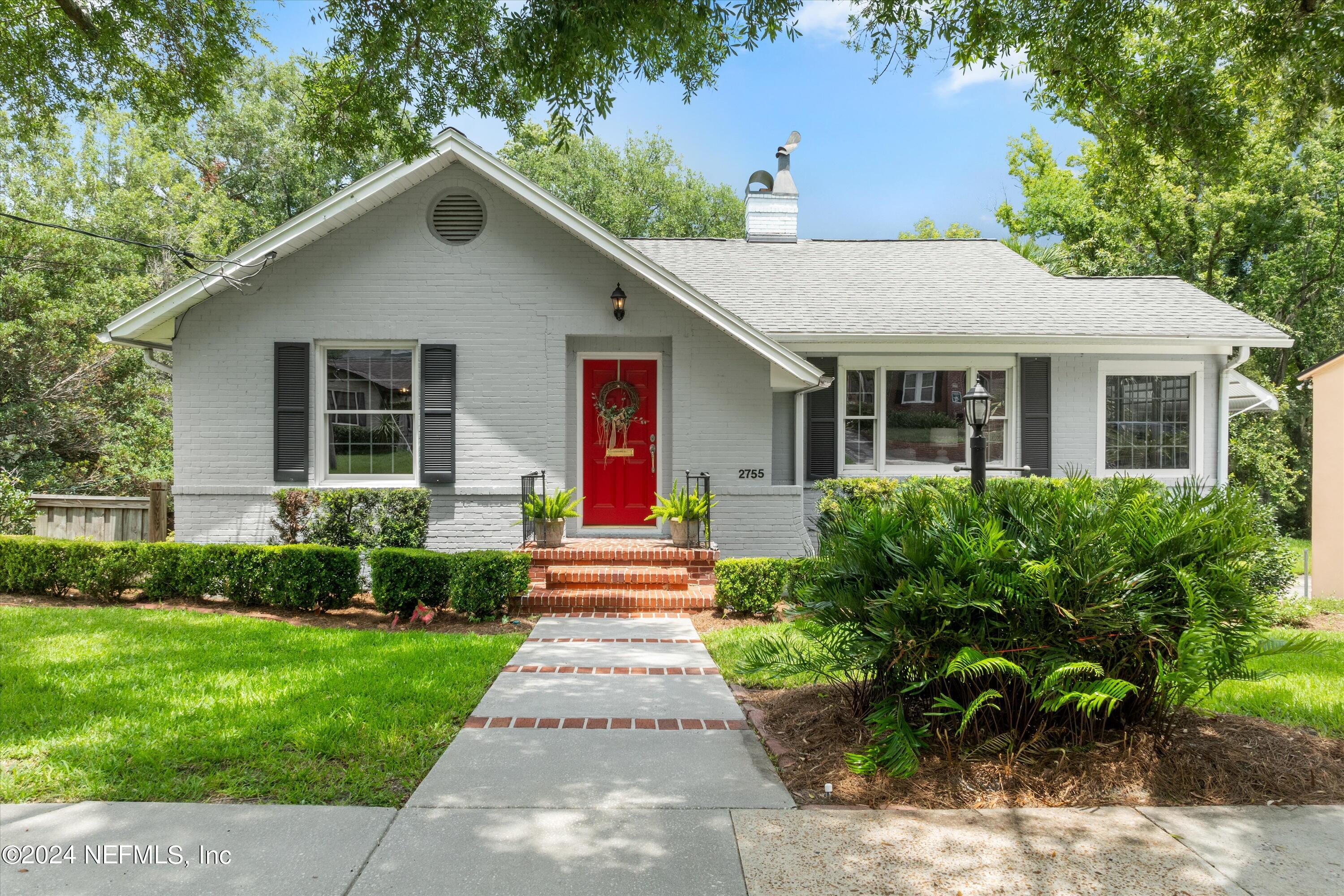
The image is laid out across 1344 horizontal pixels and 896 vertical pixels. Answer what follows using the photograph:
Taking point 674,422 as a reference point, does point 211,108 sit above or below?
above

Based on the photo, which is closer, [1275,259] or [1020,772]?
[1020,772]

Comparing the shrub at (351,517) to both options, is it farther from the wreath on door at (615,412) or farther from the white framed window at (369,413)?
the wreath on door at (615,412)

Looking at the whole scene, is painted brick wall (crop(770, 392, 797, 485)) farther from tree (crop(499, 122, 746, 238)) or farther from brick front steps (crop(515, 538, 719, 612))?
tree (crop(499, 122, 746, 238))

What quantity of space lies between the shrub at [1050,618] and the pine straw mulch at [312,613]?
4397 mm

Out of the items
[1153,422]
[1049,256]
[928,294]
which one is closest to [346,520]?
[928,294]

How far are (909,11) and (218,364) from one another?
8618 mm

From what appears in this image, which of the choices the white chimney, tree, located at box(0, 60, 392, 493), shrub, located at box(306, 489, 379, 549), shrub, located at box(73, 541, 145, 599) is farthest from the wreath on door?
the white chimney

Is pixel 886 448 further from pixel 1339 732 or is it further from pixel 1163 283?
pixel 1339 732

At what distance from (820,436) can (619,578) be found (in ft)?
12.1

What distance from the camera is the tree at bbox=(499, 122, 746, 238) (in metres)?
27.7

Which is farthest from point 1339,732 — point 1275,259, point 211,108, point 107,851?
point 1275,259

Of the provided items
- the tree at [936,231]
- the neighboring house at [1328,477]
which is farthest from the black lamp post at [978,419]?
the tree at [936,231]

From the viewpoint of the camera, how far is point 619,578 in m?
8.30

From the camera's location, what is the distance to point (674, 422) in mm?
9680
